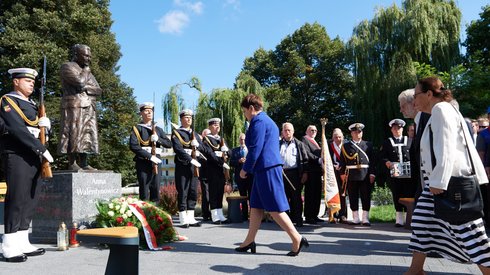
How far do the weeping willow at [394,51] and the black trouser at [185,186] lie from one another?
610 inches

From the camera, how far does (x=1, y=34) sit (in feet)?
74.6

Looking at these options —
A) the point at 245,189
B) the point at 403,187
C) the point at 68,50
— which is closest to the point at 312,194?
the point at 245,189

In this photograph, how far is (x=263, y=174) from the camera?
18.1ft

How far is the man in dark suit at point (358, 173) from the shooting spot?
28.3 ft

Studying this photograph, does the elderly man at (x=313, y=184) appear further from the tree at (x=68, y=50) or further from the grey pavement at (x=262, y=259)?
the tree at (x=68, y=50)

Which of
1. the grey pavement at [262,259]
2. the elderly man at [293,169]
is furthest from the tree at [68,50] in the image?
the grey pavement at [262,259]

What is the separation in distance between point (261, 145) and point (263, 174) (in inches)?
14.4

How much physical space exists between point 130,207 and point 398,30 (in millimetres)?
19571

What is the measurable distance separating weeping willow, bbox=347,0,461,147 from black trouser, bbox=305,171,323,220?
533 inches

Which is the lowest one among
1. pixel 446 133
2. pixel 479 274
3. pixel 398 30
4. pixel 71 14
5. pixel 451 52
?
pixel 479 274

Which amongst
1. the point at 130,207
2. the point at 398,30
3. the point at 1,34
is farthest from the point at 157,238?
the point at 1,34

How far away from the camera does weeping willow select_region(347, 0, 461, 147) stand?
Result: 21.3 metres

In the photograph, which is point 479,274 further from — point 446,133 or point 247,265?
point 247,265

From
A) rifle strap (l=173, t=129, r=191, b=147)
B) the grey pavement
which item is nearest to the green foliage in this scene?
the grey pavement
